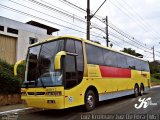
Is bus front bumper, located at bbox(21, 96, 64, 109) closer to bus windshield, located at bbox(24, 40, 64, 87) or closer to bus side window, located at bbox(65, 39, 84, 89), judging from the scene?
bus windshield, located at bbox(24, 40, 64, 87)

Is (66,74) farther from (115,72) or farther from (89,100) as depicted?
(115,72)

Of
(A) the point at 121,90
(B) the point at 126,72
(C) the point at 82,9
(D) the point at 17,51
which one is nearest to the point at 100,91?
(A) the point at 121,90

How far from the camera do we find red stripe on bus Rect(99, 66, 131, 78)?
12.9 metres

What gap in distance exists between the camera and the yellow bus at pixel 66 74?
960cm

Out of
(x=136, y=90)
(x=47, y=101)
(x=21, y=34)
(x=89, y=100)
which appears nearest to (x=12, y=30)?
(x=21, y=34)

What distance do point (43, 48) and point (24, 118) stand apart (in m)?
2.98

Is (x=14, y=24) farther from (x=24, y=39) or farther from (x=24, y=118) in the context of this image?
(x=24, y=118)

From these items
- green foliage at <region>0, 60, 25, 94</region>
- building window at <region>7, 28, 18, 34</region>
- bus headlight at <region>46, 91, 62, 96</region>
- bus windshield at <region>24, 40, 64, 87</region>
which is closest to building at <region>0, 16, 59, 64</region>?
building window at <region>7, 28, 18, 34</region>

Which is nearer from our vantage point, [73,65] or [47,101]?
[47,101]

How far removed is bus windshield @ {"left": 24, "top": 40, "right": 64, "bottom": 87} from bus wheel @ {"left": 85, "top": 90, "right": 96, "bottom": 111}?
6.55 ft

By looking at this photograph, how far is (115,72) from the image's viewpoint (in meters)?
14.4

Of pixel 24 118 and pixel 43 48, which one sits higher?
pixel 43 48

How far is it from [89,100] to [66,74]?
7.05ft

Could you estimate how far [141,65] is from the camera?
20531 mm
